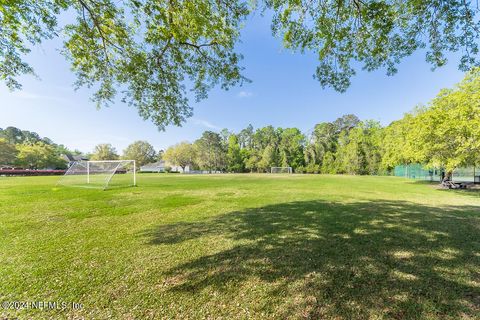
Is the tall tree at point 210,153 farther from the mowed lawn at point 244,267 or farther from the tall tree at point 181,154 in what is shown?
the mowed lawn at point 244,267

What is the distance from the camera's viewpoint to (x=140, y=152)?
84000 mm

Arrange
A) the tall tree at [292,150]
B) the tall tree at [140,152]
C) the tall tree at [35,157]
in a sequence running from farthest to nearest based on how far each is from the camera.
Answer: the tall tree at [140,152] → the tall tree at [292,150] → the tall tree at [35,157]

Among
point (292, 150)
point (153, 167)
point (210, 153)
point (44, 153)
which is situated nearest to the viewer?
point (44, 153)

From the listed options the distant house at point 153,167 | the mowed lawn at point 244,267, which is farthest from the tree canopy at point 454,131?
the distant house at point 153,167

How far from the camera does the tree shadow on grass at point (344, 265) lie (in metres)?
2.61

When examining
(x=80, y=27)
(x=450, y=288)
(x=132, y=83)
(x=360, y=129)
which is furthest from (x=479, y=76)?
(x=360, y=129)

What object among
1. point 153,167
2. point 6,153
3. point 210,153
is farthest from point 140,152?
point 6,153

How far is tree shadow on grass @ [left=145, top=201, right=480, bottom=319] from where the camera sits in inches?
103

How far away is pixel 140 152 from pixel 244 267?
9072 cm

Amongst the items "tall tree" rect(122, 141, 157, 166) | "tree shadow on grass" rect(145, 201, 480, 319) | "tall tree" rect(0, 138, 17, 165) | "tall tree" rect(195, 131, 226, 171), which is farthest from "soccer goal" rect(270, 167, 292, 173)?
"tall tree" rect(0, 138, 17, 165)

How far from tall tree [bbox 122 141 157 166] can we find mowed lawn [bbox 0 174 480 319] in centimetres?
8126

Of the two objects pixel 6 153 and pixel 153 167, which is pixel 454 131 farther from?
pixel 153 167

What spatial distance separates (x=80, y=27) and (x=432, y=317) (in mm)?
9615

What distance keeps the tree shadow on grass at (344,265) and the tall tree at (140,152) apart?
82.8 metres
